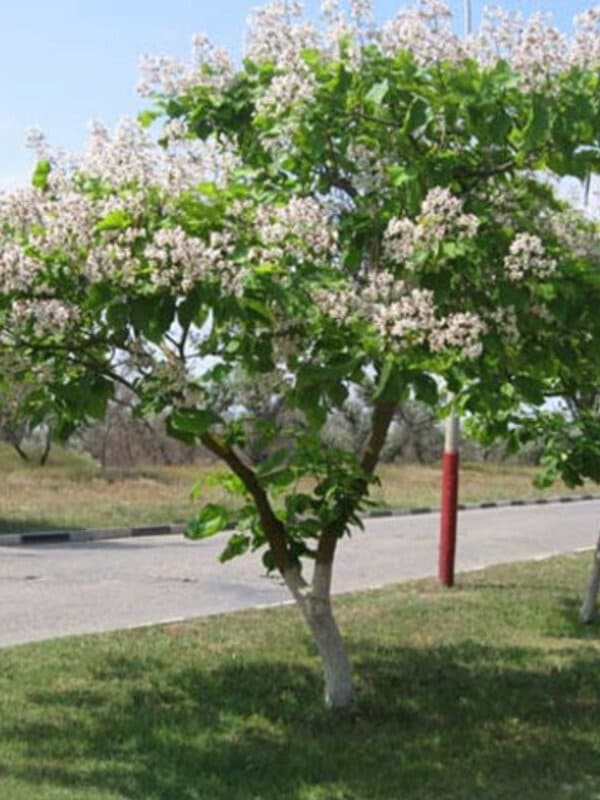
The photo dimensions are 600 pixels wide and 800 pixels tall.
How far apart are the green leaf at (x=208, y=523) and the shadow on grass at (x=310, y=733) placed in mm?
A: 903

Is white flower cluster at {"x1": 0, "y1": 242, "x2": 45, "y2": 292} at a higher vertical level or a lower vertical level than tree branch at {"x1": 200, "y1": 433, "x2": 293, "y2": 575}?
higher

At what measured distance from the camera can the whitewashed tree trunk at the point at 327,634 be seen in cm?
623

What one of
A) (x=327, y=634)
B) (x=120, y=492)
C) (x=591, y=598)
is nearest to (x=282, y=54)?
(x=327, y=634)

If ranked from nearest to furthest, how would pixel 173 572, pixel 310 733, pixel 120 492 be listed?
1. pixel 310 733
2. pixel 173 572
3. pixel 120 492

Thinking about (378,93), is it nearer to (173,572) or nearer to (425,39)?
(425,39)

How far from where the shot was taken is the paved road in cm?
990

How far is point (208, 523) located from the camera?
6008 mm

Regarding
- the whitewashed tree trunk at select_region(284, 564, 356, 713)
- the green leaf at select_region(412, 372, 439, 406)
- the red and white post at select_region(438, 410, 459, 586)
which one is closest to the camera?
the green leaf at select_region(412, 372, 439, 406)

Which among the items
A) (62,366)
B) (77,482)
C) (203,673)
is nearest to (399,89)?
(62,366)

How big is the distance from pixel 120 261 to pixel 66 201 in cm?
34

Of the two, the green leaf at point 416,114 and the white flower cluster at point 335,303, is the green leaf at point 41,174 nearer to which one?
the white flower cluster at point 335,303

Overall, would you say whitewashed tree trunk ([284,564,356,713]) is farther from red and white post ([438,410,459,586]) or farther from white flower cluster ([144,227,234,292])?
red and white post ([438,410,459,586])

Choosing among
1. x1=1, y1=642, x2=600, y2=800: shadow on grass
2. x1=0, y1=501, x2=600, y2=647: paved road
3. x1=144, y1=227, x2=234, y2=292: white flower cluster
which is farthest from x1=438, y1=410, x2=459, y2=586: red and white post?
x1=144, y1=227, x2=234, y2=292: white flower cluster

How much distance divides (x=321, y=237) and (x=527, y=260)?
835 mm
